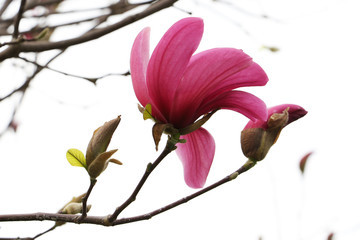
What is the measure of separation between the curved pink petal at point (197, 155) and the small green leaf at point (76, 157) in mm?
173

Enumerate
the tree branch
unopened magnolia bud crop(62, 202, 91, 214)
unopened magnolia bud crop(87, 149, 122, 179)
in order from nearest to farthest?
unopened magnolia bud crop(87, 149, 122, 179), unopened magnolia bud crop(62, 202, 91, 214), the tree branch

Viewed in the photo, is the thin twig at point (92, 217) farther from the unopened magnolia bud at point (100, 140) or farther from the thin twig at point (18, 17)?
the thin twig at point (18, 17)

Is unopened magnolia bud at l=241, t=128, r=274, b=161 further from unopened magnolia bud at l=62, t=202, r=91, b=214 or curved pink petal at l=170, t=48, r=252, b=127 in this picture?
unopened magnolia bud at l=62, t=202, r=91, b=214

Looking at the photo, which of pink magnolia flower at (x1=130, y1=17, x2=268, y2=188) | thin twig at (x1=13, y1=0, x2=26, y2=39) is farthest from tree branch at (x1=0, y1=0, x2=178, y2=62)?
pink magnolia flower at (x1=130, y1=17, x2=268, y2=188)

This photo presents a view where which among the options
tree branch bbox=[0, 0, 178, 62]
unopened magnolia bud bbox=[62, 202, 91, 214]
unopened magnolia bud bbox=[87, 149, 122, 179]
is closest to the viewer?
unopened magnolia bud bbox=[87, 149, 122, 179]

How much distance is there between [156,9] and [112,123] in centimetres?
34

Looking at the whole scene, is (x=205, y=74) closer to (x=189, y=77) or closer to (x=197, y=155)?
(x=189, y=77)

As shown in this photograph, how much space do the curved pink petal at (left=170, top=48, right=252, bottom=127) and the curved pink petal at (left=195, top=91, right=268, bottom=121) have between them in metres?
0.02

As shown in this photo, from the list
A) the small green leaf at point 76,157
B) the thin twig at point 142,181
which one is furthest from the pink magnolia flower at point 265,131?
the small green leaf at point 76,157

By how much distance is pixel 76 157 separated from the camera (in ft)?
1.72

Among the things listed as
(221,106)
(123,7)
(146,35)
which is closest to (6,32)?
(123,7)

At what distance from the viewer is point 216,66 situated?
1.71ft

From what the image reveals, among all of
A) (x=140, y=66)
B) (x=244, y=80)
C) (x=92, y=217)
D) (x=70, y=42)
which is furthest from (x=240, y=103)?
(x=70, y=42)

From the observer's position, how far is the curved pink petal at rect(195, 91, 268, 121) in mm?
549
